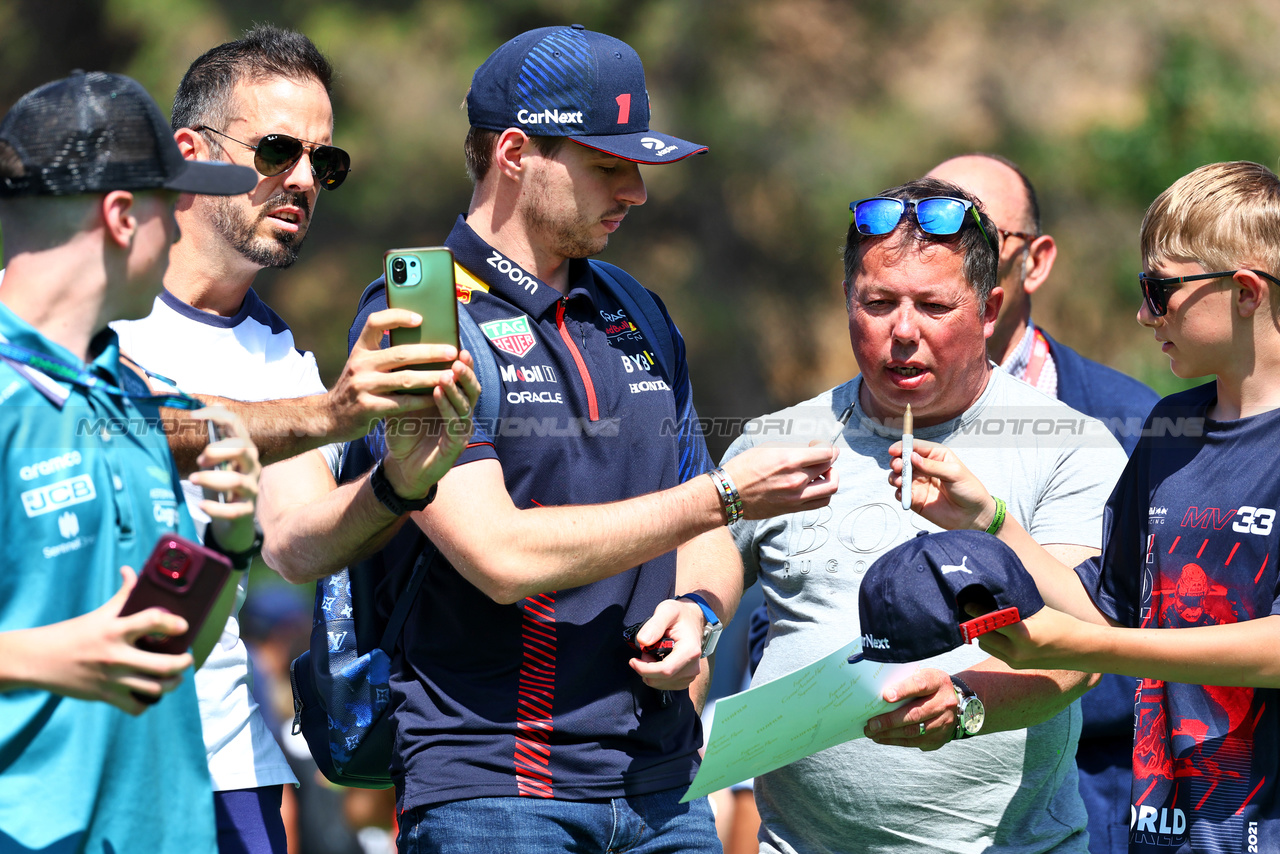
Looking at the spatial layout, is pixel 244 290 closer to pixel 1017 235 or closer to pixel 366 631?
pixel 366 631

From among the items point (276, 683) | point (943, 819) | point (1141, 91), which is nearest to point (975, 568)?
point (943, 819)

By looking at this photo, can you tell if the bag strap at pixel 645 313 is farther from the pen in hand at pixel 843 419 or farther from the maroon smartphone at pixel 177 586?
the maroon smartphone at pixel 177 586

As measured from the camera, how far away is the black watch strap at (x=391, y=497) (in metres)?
2.59

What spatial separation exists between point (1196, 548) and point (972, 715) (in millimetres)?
615

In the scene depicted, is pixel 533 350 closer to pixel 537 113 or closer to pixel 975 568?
pixel 537 113

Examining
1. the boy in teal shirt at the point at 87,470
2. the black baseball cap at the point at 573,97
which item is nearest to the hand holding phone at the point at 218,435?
the boy in teal shirt at the point at 87,470


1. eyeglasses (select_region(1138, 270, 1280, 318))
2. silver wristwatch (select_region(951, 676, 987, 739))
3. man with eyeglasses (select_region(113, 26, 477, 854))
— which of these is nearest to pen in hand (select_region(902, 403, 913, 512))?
silver wristwatch (select_region(951, 676, 987, 739))

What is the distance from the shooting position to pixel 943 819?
3.06 m

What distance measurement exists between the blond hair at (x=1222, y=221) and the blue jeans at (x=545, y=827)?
1.66 meters

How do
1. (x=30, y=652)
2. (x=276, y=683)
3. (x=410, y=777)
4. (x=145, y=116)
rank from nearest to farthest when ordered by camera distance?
1. (x=30, y=652)
2. (x=145, y=116)
3. (x=410, y=777)
4. (x=276, y=683)

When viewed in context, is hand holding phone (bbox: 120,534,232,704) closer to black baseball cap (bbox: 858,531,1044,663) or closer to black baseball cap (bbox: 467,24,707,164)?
black baseball cap (bbox: 858,531,1044,663)

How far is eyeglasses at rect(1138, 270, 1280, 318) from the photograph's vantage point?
9.04ft

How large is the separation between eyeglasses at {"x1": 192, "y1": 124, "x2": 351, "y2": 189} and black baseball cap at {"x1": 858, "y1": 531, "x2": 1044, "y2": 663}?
6.04 ft

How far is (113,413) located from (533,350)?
1026 mm
